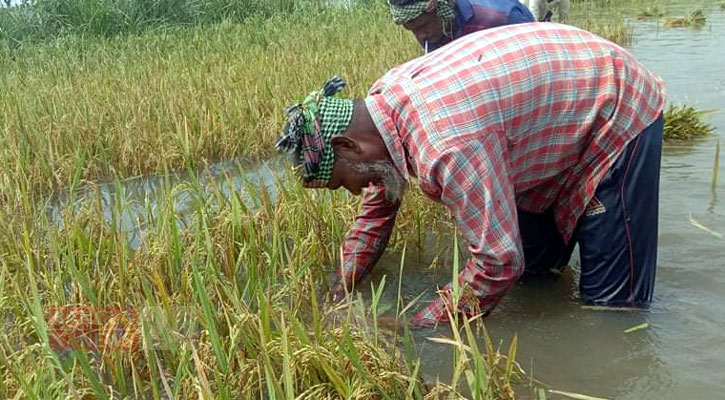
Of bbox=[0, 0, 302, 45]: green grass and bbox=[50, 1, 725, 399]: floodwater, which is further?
bbox=[0, 0, 302, 45]: green grass

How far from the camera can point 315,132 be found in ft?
6.35

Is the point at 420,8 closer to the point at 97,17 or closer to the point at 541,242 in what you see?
the point at 541,242

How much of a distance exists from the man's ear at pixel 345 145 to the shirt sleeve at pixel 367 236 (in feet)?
1.67

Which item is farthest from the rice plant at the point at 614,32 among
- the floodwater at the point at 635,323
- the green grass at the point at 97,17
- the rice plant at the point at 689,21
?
the floodwater at the point at 635,323

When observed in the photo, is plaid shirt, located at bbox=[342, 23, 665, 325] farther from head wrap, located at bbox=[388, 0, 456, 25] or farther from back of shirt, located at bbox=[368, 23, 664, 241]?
head wrap, located at bbox=[388, 0, 456, 25]

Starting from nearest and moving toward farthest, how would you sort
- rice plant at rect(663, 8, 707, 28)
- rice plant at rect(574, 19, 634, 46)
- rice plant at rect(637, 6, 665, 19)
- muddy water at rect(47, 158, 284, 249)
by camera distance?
1. muddy water at rect(47, 158, 284, 249)
2. rice plant at rect(574, 19, 634, 46)
3. rice plant at rect(663, 8, 707, 28)
4. rice plant at rect(637, 6, 665, 19)

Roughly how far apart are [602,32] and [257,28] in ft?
14.0

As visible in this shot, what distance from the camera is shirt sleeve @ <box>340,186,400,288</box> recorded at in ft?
8.24

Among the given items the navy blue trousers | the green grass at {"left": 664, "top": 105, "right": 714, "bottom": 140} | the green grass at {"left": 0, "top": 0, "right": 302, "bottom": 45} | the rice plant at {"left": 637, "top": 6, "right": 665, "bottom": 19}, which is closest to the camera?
the navy blue trousers

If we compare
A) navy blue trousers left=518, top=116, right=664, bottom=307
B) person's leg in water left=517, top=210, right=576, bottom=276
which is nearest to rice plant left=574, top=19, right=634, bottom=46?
person's leg in water left=517, top=210, right=576, bottom=276

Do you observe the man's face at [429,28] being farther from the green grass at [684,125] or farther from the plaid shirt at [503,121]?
the green grass at [684,125]

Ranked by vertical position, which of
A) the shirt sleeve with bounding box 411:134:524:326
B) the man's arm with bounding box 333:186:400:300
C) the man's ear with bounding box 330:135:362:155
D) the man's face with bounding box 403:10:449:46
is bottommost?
the man's arm with bounding box 333:186:400:300

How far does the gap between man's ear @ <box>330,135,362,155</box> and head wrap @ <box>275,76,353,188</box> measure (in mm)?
15

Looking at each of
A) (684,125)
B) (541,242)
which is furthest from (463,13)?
(684,125)
